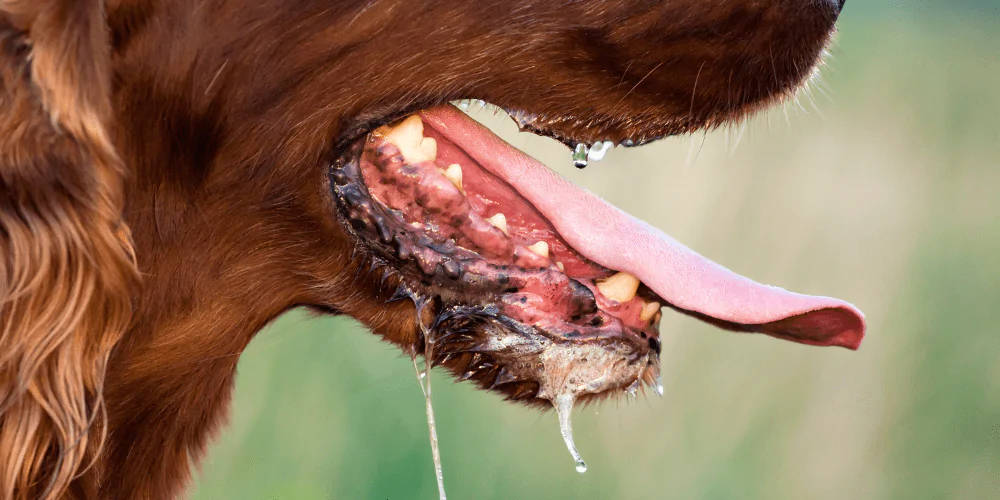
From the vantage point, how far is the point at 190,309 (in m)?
1.15

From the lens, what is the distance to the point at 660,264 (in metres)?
1.26

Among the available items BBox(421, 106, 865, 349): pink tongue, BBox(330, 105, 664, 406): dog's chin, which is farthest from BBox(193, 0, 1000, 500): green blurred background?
BBox(330, 105, 664, 406): dog's chin

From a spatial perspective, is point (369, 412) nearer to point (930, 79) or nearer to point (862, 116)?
point (862, 116)

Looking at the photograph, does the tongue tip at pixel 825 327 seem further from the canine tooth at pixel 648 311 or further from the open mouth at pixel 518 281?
the canine tooth at pixel 648 311

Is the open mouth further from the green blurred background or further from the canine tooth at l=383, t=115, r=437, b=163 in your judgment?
the green blurred background

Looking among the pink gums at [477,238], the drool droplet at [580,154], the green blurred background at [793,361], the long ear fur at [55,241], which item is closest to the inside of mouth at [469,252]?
the pink gums at [477,238]

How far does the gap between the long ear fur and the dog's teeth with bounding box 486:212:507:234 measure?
1.41 feet

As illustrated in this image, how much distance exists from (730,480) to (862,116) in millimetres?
1175

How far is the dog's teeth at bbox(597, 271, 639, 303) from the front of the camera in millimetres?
1223

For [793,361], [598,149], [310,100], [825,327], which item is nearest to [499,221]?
[598,149]

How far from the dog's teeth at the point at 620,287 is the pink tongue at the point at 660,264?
1 centimetres

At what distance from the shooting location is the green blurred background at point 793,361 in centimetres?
264

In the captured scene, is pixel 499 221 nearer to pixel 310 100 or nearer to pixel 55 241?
pixel 310 100

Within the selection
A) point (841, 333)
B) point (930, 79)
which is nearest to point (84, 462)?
point (841, 333)
